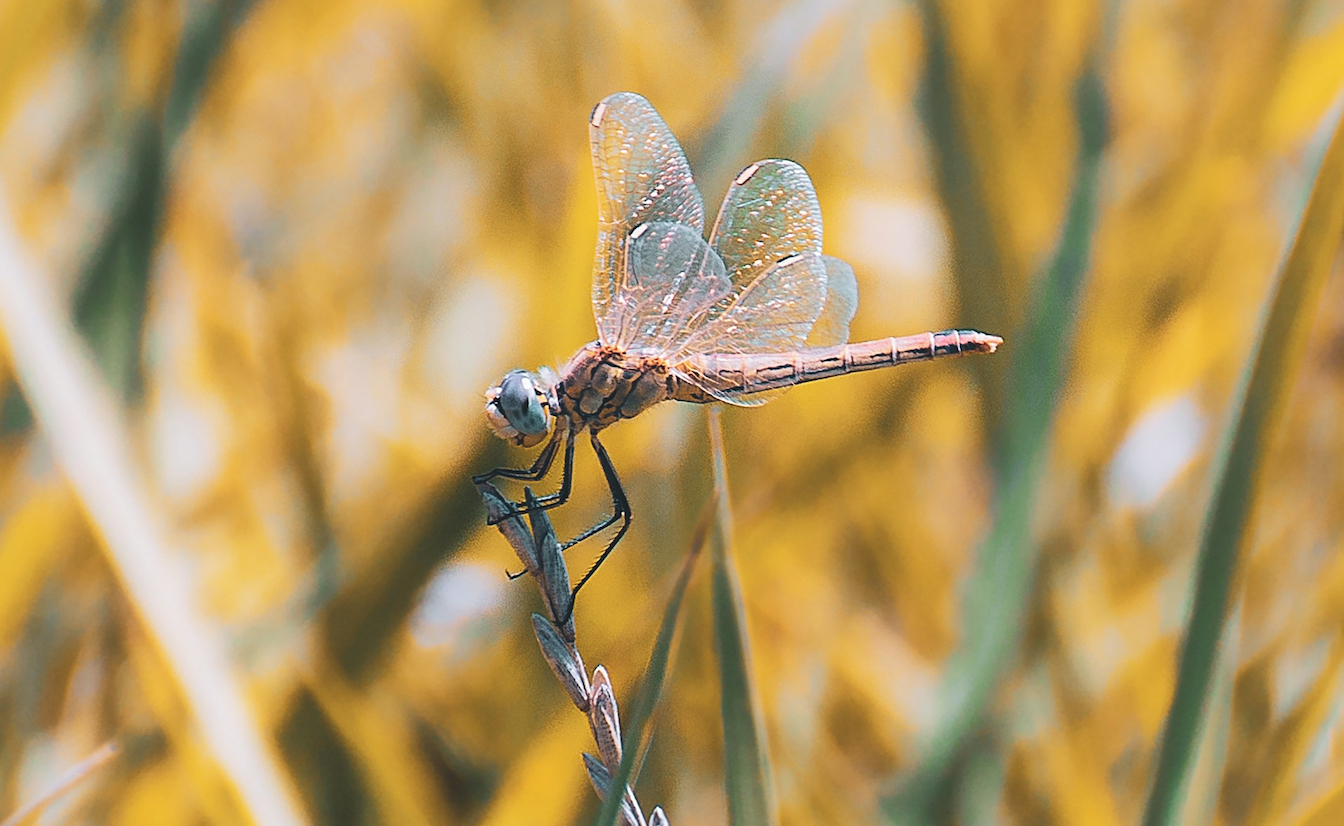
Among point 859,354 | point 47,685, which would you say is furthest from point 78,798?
point 859,354

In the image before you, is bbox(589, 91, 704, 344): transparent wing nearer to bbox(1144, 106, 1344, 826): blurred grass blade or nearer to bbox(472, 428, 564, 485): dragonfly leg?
bbox(472, 428, 564, 485): dragonfly leg

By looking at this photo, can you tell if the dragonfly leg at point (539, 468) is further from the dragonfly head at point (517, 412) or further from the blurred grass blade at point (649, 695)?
the blurred grass blade at point (649, 695)

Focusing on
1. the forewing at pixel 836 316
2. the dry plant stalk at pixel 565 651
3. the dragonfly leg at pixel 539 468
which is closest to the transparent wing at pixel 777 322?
the forewing at pixel 836 316

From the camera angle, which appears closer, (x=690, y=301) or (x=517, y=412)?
(x=517, y=412)

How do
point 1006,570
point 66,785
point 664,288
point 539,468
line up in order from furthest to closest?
point 664,288 → point 539,468 → point 1006,570 → point 66,785

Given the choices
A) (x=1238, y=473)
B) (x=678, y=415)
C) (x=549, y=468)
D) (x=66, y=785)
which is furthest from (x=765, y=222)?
(x=66, y=785)

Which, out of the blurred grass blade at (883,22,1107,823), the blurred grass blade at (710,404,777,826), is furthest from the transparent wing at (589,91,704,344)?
the blurred grass blade at (710,404,777,826)

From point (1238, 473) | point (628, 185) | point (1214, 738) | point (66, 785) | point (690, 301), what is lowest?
point (1214, 738)

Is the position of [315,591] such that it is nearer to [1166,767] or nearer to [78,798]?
[78,798]

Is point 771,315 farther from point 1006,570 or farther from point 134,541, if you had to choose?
point 134,541
